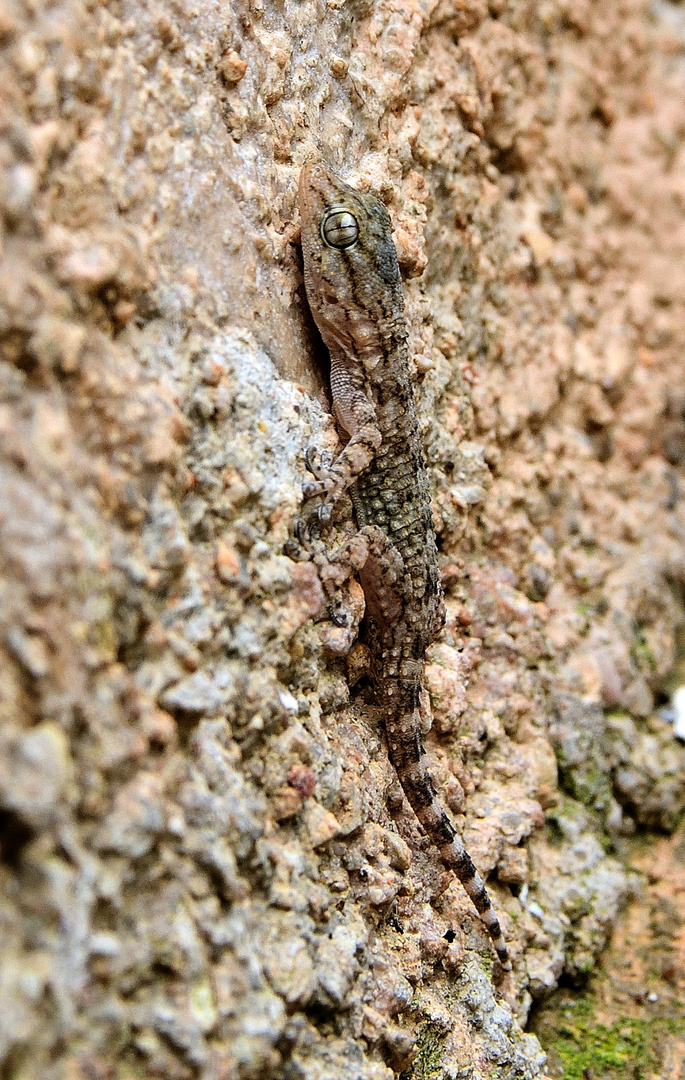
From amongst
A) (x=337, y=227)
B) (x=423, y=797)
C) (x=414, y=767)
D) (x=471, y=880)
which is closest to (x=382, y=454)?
(x=337, y=227)

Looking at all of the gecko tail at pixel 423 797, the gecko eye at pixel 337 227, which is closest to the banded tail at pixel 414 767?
the gecko tail at pixel 423 797

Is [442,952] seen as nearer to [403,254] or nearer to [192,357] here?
[192,357]

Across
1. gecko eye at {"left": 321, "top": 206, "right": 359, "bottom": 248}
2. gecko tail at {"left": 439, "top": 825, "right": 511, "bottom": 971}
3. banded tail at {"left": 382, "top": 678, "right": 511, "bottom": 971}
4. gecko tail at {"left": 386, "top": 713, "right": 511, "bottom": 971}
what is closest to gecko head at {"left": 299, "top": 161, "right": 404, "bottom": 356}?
gecko eye at {"left": 321, "top": 206, "right": 359, "bottom": 248}

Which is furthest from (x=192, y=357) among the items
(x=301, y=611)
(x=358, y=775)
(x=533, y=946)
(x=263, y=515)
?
(x=533, y=946)

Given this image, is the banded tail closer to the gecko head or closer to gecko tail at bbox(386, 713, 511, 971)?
gecko tail at bbox(386, 713, 511, 971)

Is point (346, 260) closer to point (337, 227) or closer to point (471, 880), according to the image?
point (337, 227)

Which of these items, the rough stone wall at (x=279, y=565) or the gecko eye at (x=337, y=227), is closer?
the rough stone wall at (x=279, y=565)

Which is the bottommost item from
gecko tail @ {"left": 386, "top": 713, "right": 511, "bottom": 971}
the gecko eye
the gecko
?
gecko tail @ {"left": 386, "top": 713, "right": 511, "bottom": 971}

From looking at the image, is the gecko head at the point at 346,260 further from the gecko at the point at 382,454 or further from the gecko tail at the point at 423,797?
the gecko tail at the point at 423,797

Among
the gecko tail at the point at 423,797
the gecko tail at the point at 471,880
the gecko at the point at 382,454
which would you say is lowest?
the gecko tail at the point at 471,880
